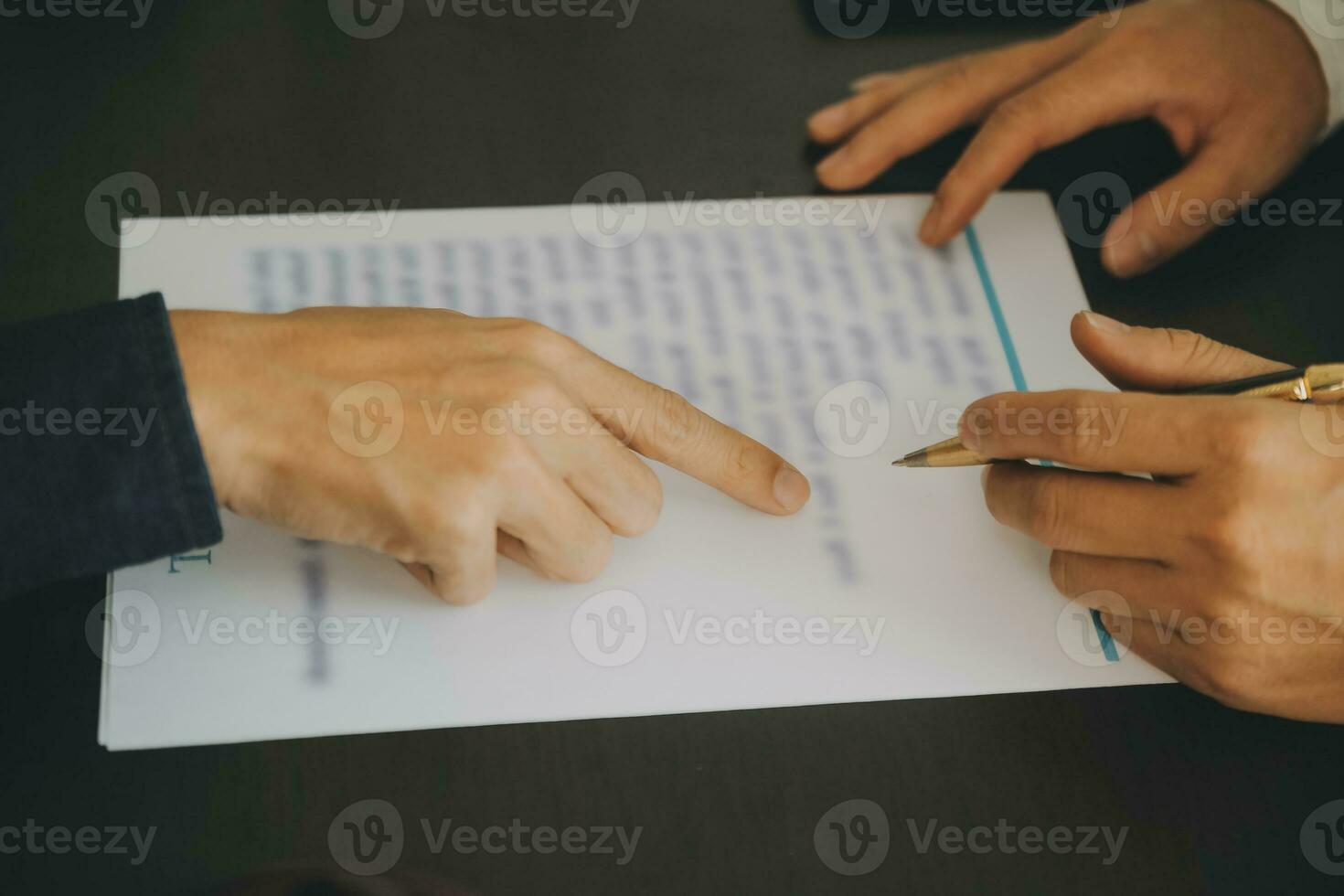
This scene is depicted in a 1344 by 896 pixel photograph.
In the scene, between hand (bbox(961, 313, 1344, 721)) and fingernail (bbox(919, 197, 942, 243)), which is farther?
fingernail (bbox(919, 197, 942, 243))

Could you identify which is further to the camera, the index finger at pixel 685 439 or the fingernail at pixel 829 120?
the fingernail at pixel 829 120

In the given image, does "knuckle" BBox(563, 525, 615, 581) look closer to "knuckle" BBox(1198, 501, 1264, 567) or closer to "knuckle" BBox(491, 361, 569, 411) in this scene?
"knuckle" BBox(491, 361, 569, 411)

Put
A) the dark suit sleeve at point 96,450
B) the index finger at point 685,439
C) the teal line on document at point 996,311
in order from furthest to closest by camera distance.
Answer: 1. the teal line on document at point 996,311
2. the index finger at point 685,439
3. the dark suit sleeve at point 96,450

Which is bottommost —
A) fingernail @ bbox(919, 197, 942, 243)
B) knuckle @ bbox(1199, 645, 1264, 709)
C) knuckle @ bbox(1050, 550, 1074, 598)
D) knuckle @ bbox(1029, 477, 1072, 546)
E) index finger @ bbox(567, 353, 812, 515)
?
knuckle @ bbox(1199, 645, 1264, 709)

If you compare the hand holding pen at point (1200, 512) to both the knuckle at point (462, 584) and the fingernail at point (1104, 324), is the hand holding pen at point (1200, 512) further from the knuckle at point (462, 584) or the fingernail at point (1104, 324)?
the knuckle at point (462, 584)

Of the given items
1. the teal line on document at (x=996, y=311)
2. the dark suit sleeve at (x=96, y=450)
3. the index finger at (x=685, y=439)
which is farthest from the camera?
the teal line on document at (x=996, y=311)

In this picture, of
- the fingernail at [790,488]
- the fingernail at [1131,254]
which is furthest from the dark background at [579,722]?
the fingernail at [790,488]

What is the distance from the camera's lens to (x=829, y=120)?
32.5 inches

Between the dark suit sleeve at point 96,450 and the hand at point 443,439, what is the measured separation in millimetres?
19

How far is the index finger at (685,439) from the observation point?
0.62 meters

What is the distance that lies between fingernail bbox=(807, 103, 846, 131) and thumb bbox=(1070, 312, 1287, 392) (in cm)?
29

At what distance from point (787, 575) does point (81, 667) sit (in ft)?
1.29

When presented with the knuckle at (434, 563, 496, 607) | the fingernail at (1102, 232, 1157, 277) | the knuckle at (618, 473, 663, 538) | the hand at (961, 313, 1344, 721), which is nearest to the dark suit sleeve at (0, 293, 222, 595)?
the knuckle at (434, 563, 496, 607)

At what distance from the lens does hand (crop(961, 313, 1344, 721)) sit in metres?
0.58
